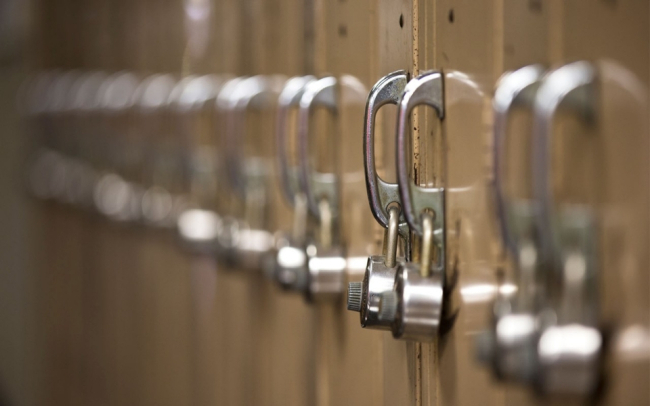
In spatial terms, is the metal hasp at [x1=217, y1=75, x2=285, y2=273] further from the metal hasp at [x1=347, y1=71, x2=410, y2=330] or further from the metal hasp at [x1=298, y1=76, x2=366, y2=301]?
the metal hasp at [x1=347, y1=71, x2=410, y2=330]

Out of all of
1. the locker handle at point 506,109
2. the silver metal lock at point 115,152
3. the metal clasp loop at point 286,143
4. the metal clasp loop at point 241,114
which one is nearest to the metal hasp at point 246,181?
the metal clasp loop at point 241,114

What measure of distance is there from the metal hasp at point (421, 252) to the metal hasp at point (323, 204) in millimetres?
239

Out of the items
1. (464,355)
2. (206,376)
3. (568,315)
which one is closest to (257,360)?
(206,376)

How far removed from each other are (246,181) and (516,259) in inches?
29.2

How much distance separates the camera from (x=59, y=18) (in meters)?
3.35

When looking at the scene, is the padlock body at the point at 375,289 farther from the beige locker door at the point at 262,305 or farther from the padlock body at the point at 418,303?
the beige locker door at the point at 262,305

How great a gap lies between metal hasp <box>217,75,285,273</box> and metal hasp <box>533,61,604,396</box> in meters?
0.66

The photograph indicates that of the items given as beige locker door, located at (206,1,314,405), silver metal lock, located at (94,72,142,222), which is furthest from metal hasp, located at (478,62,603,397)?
silver metal lock, located at (94,72,142,222)

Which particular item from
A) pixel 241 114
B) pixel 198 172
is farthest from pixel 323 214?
pixel 198 172

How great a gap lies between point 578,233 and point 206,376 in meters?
1.18

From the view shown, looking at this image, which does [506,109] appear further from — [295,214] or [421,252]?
[295,214]

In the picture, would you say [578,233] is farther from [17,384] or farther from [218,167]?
[17,384]

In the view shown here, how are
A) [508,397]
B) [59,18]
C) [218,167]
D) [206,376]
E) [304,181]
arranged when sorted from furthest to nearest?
1. [59,18]
2. [206,376]
3. [218,167]
4. [304,181]
5. [508,397]

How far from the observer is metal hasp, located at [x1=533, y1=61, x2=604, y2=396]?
542 millimetres
